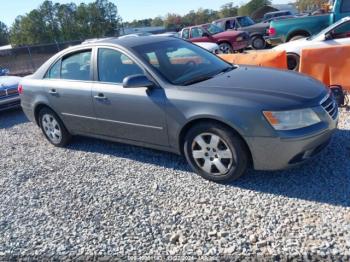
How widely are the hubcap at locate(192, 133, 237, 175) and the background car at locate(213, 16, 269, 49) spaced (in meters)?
15.2

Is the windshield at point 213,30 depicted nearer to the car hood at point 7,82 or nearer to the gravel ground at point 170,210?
the car hood at point 7,82

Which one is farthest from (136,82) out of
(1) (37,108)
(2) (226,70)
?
(1) (37,108)

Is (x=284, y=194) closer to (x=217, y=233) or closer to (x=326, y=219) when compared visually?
(x=326, y=219)

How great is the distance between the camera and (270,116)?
11.3 ft

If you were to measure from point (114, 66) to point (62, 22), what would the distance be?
7967 cm

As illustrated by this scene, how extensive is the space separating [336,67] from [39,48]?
17432 mm

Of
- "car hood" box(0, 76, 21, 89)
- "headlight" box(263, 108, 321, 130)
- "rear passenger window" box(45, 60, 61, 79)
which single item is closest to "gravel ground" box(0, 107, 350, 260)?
"headlight" box(263, 108, 321, 130)

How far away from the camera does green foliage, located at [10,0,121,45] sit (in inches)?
2928

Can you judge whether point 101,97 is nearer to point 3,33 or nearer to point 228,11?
point 228,11

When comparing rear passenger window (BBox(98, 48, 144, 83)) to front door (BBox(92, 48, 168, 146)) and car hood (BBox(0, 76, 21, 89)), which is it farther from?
car hood (BBox(0, 76, 21, 89))

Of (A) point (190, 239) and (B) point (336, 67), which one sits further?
(B) point (336, 67)

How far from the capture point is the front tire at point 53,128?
18.3 feet

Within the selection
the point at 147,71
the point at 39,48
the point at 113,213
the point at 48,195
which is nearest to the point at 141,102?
the point at 147,71

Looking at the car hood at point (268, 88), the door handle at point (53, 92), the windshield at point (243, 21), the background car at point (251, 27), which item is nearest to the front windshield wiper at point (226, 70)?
the car hood at point (268, 88)
